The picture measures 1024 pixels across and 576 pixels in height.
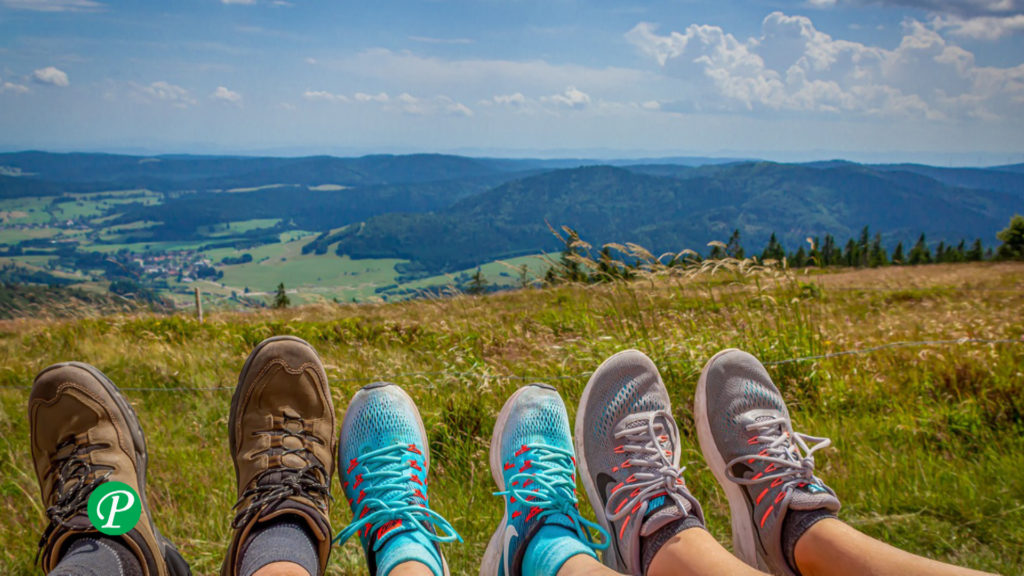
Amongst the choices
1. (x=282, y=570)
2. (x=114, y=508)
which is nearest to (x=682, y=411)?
(x=282, y=570)

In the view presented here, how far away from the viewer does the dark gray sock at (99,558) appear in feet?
6.04

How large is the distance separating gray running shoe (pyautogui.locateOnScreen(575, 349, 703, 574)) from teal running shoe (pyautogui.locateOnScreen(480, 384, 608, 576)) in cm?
10

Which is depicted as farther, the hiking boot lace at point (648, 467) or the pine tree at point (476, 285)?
the pine tree at point (476, 285)

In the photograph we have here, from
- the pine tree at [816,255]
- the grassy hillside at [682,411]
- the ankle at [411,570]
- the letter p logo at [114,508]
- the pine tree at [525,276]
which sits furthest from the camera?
the pine tree at [525,276]

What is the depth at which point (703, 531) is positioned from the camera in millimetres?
2021

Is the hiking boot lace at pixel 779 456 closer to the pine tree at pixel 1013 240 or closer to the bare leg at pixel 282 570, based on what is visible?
the bare leg at pixel 282 570

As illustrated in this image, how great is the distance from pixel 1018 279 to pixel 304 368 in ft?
114

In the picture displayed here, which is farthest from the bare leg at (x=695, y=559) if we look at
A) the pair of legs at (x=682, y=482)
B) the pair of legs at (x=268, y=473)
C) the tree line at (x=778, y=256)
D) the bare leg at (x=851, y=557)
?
the tree line at (x=778, y=256)

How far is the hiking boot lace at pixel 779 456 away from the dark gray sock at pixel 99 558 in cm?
238

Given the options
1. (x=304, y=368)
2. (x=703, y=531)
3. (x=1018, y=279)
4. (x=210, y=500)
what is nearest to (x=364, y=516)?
(x=304, y=368)

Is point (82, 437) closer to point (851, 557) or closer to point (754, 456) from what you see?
point (754, 456)

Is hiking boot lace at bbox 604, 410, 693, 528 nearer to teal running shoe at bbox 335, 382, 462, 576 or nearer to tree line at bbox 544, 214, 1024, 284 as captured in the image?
teal running shoe at bbox 335, 382, 462, 576

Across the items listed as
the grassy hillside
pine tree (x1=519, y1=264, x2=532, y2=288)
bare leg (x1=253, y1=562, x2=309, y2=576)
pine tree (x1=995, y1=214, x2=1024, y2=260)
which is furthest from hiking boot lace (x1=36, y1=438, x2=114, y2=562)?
pine tree (x1=995, y1=214, x2=1024, y2=260)

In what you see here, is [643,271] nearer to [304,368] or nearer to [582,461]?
[582,461]
